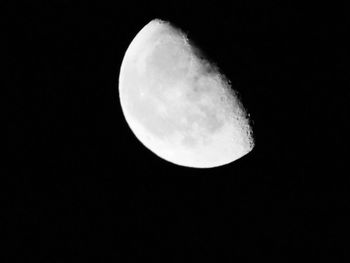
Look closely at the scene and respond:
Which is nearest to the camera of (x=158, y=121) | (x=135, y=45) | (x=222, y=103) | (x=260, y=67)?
(x=260, y=67)

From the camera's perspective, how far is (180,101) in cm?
292

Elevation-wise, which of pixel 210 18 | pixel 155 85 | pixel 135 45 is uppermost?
pixel 135 45

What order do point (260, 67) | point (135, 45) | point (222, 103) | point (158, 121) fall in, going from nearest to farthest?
point (260, 67) → point (222, 103) → point (158, 121) → point (135, 45)

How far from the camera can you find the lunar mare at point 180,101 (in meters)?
2.86

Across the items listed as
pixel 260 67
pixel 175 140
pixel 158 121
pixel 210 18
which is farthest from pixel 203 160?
pixel 210 18

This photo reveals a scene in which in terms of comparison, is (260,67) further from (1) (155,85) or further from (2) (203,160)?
(2) (203,160)

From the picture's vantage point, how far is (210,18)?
2709 mm

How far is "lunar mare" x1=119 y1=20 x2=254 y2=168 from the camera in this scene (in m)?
2.86

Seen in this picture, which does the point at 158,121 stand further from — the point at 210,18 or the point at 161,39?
the point at 210,18

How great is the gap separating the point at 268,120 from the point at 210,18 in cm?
92

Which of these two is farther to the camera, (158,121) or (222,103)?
(158,121)

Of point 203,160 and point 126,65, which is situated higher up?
point 126,65

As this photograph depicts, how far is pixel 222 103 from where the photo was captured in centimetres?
293

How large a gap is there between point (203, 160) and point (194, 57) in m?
1.01
